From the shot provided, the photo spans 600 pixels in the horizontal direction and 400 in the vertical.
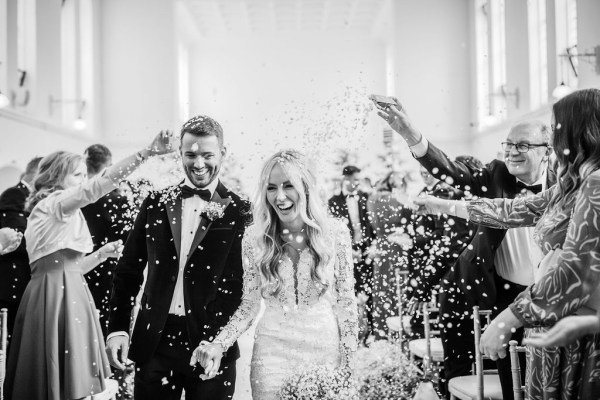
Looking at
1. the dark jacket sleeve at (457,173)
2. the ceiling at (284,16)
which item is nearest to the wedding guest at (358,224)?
the dark jacket sleeve at (457,173)

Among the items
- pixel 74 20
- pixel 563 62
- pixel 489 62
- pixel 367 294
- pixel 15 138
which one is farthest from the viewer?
pixel 74 20

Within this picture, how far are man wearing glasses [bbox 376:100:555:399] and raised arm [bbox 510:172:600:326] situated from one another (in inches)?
47.2

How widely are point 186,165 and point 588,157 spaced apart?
4.87 ft

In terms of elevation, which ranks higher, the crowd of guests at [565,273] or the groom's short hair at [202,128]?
the groom's short hair at [202,128]

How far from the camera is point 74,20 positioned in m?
14.1

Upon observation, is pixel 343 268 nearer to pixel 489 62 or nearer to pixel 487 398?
pixel 487 398

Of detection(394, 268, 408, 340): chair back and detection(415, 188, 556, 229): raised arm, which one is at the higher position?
detection(415, 188, 556, 229): raised arm

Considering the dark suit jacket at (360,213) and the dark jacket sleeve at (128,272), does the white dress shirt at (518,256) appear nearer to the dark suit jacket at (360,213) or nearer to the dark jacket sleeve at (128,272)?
the dark jacket sleeve at (128,272)

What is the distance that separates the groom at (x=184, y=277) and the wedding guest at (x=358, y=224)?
3.44 m

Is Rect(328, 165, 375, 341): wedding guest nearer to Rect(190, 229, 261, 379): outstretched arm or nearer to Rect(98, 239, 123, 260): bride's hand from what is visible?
Rect(98, 239, 123, 260): bride's hand

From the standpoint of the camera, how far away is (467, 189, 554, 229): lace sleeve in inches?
90.1

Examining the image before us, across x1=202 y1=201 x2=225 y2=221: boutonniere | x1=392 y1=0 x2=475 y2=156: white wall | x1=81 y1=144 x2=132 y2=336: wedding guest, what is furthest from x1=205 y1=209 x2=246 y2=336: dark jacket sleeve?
x1=392 y1=0 x2=475 y2=156: white wall

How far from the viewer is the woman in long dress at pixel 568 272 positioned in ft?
5.53

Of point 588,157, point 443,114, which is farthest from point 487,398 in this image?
point 443,114
